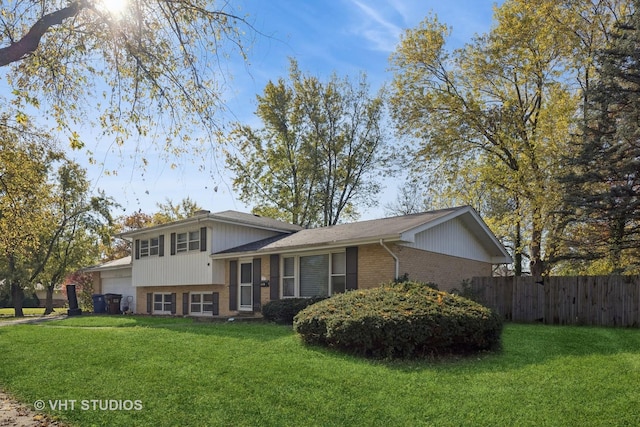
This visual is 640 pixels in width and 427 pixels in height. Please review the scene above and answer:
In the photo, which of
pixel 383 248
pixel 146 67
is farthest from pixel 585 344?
pixel 146 67

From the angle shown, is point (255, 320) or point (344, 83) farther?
point (344, 83)

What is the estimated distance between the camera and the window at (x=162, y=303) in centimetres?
2448

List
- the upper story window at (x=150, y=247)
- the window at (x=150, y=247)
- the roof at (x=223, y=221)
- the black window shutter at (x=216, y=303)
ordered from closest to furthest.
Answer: the roof at (x=223, y=221), the black window shutter at (x=216, y=303), the upper story window at (x=150, y=247), the window at (x=150, y=247)

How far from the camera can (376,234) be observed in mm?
15539

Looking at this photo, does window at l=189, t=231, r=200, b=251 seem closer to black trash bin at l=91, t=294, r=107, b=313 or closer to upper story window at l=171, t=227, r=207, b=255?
upper story window at l=171, t=227, r=207, b=255

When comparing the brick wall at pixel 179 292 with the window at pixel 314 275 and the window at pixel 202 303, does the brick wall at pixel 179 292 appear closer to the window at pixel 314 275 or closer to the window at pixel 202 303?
the window at pixel 202 303

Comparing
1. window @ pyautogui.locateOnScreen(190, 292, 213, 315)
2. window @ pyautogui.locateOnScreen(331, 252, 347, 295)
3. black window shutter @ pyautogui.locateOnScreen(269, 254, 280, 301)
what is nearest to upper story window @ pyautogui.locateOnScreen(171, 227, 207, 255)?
window @ pyautogui.locateOnScreen(190, 292, 213, 315)

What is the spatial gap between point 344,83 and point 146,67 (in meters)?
29.6

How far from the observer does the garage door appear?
27625 millimetres

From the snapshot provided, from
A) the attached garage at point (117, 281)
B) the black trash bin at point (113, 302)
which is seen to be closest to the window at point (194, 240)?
the attached garage at point (117, 281)

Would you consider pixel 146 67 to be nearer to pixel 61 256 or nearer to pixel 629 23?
pixel 629 23

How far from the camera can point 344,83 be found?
35281 millimetres

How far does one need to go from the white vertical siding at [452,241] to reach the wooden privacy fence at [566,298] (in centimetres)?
145

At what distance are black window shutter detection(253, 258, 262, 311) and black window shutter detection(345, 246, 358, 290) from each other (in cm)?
420
